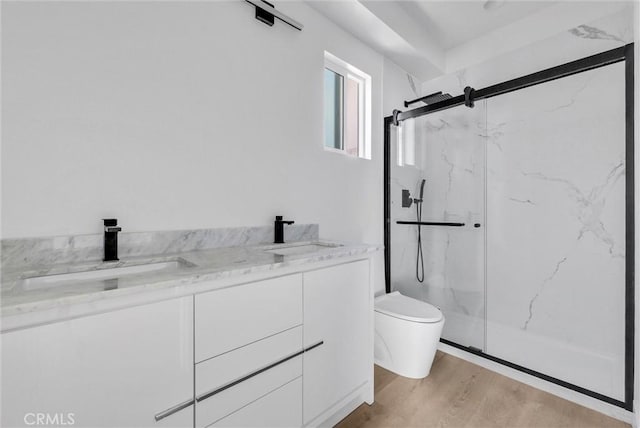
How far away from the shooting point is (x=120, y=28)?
119cm

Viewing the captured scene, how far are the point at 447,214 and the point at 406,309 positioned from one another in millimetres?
814

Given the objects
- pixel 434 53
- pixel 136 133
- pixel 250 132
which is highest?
pixel 434 53

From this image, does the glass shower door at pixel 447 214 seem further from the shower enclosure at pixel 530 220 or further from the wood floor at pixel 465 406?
the wood floor at pixel 465 406

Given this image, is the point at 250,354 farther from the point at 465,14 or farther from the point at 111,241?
the point at 465,14

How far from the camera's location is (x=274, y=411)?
44.9 inches

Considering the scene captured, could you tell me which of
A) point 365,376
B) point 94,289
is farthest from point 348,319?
point 94,289

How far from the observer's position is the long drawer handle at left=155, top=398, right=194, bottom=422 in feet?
2.77

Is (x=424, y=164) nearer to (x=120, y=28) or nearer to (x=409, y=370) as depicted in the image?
(x=409, y=370)

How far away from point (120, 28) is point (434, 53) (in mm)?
2339

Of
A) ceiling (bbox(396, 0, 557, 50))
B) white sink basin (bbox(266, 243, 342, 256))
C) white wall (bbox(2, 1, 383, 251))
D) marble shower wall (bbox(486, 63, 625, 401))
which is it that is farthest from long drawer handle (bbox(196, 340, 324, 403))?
ceiling (bbox(396, 0, 557, 50))

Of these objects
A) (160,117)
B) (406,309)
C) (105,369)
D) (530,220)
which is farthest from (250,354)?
(530,220)

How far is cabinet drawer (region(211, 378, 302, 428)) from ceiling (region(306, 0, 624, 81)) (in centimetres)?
216

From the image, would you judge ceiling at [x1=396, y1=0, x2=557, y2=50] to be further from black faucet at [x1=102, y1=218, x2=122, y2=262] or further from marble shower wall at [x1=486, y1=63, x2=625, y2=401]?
→ black faucet at [x1=102, y1=218, x2=122, y2=262]

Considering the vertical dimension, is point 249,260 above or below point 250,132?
below
